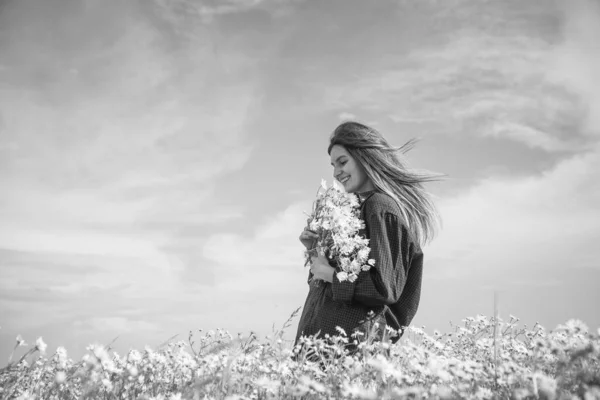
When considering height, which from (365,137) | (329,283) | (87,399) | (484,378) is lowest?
(87,399)

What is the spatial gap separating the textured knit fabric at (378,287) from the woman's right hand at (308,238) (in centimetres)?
37

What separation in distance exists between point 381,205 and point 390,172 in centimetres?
95

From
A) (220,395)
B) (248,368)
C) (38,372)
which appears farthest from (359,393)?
(38,372)

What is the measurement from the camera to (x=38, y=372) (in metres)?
4.20

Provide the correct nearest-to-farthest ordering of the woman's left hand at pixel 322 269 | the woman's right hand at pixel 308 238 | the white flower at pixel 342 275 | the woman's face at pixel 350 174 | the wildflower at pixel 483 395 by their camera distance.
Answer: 1. the wildflower at pixel 483 395
2. the white flower at pixel 342 275
3. the woman's left hand at pixel 322 269
4. the woman's right hand at pixel 308 238
5. the woman's face at pixel 350 174

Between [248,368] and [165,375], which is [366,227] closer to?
[248,368]

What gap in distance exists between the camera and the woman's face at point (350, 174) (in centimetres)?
561

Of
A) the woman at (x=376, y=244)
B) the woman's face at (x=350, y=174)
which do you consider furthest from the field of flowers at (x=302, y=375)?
the woman's face at (x=350, y=174)

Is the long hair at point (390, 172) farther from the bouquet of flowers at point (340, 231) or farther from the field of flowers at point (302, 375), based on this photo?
the field of flowers at point (302, 375)

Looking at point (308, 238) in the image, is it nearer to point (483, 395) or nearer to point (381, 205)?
point (381, 205)

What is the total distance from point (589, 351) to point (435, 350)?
8.43ft

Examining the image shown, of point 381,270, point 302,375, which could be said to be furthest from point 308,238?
point 302,375

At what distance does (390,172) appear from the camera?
224 inches

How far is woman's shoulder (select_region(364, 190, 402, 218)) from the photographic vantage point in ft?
15.8
